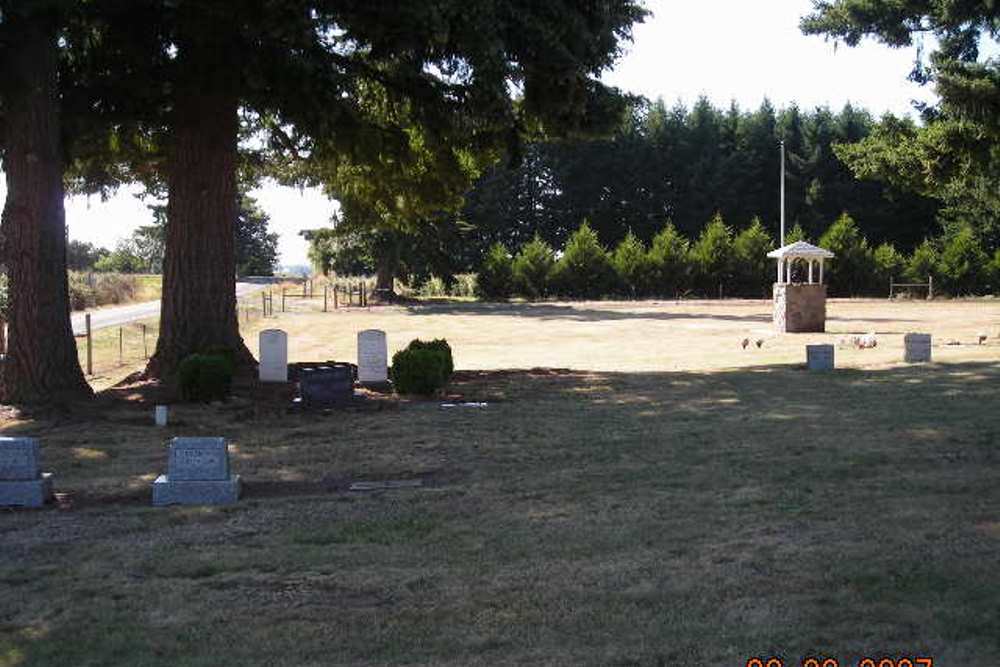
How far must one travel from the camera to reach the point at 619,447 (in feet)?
37.5

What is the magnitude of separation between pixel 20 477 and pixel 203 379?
6.56 meters

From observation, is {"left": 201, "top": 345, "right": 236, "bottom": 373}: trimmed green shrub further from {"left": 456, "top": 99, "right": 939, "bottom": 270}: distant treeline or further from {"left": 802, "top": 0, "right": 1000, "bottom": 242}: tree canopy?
{"left": 456, "top": 99, "right": 939, "bottom": 270}: distant treeline

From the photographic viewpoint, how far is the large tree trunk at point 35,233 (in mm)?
14938

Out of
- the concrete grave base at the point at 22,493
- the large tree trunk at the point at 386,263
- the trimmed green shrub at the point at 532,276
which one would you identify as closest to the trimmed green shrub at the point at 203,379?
the concrete grave base at the point at 22,493

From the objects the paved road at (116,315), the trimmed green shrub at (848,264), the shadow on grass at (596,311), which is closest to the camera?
the paved road at (116,315)

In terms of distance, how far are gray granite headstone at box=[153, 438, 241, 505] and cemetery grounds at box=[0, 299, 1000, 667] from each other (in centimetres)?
26

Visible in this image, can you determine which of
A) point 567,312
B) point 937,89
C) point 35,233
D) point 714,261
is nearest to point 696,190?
point 714,261

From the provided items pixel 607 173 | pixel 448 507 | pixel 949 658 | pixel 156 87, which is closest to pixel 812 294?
pixel 156 87

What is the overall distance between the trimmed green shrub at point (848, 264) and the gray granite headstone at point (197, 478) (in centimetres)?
6270

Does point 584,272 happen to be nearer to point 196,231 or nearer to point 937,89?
point 937,89

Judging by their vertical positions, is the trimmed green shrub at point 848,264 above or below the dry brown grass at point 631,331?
above

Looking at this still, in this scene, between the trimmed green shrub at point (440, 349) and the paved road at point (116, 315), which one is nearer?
the trimmed green shrub at point (440, 349)

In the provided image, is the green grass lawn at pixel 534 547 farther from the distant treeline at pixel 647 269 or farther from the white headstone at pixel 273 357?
the distant treeline at pixel 647 269

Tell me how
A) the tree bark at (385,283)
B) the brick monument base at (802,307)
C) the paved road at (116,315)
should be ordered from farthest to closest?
1. the tree bark at (385,283)
2. the paved road at (116,315)
3. the brick monument base at (802,307)
